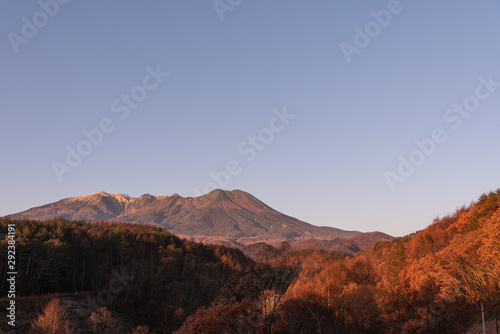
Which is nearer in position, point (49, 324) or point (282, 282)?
point (282, 282)

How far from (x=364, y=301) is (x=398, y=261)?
25909mm

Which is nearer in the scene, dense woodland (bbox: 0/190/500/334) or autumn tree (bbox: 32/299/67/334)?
dense woodland (bbox: 0/190/500/334)

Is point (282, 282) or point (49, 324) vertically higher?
point (49, 324)

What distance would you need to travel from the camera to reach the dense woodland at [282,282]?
39.2 m

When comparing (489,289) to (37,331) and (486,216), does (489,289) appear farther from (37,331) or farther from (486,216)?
(37,331)

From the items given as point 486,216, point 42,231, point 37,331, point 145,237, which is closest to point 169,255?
point 145,237

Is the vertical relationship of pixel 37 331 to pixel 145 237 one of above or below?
below

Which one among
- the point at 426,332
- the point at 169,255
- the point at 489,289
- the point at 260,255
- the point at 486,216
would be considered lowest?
the point at 426,332

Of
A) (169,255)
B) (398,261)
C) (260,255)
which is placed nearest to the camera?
(260,255)

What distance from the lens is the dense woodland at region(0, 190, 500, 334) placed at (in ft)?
129

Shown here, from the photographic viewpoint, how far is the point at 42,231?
9900cm

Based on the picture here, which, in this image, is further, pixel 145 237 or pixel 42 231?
pixel 145 237

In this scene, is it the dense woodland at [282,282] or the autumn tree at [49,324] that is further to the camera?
the autumn tree at [49,324]

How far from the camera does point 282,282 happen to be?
3622 cm
